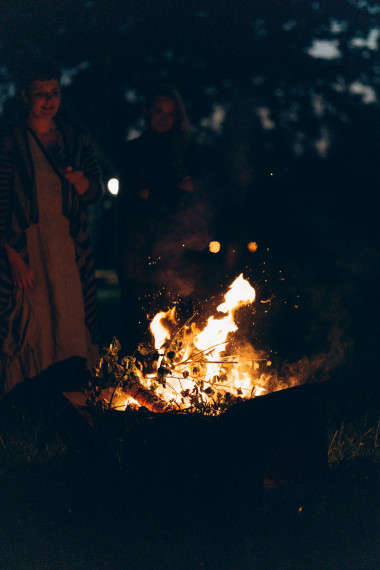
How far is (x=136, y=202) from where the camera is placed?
568cm

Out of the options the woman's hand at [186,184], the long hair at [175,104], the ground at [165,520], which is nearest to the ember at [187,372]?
the ground at [165,520]

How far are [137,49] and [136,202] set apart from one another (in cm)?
198

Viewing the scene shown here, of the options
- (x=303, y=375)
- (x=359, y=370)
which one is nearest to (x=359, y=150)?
(x=359, y=370)

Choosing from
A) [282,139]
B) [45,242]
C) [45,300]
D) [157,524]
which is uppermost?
[282,139]

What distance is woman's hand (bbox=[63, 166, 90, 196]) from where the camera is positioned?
564cm

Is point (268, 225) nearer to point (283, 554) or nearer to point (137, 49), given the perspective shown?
point (137, 49)

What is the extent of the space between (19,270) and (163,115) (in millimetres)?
1781

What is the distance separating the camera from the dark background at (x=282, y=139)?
6180mm

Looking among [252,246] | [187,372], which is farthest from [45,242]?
[187,372]

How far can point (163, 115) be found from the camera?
5562mm

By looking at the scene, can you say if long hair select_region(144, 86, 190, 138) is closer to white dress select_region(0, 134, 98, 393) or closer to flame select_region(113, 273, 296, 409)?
white dress select_region(0, 134, 98, 393)

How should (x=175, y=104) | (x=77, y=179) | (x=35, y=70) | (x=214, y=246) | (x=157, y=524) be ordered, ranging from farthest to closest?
1. (x=214, y=246)
2. (x=77, y=179)
3. (x=175, y=104)
4. (x=35, y=70)
5. (x=157, y=524)

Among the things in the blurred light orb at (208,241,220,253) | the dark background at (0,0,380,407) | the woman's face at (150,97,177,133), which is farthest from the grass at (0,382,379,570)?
the woman's face at (150,97,177,133)

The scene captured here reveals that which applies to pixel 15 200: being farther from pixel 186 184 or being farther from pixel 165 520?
pixel 165 520
